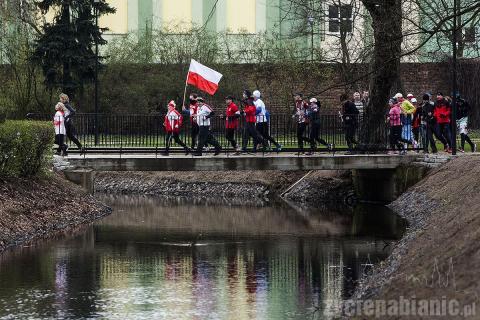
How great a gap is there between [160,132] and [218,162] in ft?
12.9

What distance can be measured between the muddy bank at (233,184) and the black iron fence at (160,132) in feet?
7.88

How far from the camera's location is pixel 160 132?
35938 millimetres

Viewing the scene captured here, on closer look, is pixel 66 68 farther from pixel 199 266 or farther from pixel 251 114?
pixel 199 266

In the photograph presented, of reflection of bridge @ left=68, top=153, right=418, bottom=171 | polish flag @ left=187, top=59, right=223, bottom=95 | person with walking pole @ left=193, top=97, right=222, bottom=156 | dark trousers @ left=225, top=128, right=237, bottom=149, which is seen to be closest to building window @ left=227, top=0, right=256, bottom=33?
polish flag @ left=187, top=59, right=223, bottom=95

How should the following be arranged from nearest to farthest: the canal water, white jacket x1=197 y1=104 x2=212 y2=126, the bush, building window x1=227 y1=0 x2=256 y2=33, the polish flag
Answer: the canal water
the bush
white jacket x1=197 y1=104 x2=212 y2=126
the polish flag
building window x1=227 y1=0 x2=256 y2=33

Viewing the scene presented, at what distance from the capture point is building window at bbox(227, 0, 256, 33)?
62438 millimetres

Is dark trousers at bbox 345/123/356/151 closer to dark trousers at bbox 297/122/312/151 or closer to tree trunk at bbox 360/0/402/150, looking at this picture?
tree trunk at bbox 360/0/402/150

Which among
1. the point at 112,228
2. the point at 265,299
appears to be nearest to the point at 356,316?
the point at 265,299

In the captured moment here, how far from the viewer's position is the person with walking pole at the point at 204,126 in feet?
108

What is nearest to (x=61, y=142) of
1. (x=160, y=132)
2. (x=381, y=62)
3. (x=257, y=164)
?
(x=160, y=132)

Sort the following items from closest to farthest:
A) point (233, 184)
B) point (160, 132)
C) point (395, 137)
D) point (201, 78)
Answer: point (395, 137), point (160, 132), point (201, 78), point (233, 184)

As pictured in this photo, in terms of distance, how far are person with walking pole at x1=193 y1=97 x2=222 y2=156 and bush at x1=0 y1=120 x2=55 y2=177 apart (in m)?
4.56

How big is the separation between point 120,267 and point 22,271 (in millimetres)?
Result: 1932

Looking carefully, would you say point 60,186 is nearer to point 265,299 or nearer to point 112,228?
point 112,228
